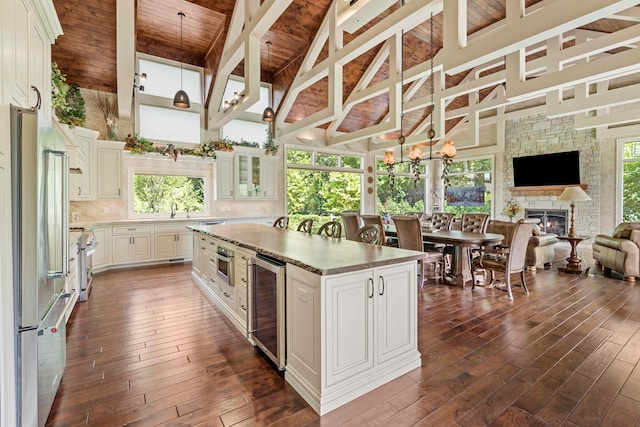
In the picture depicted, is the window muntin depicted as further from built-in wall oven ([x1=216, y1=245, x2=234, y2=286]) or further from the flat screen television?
the flat screen television

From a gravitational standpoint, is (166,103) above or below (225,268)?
above

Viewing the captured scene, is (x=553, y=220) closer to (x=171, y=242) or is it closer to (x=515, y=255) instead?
(x=515, y=255)

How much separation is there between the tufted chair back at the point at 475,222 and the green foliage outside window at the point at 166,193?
19.2ft

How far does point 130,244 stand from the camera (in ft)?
19.2

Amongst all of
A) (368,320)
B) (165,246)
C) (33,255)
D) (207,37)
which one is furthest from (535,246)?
(207,37)

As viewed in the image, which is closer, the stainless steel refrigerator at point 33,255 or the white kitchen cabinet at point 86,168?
the stainless steel refrigerator at point 33,255

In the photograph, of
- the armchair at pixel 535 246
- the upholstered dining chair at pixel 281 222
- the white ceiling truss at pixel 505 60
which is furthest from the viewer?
the armchair at pixel 535 246

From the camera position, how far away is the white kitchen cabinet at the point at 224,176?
274 inches

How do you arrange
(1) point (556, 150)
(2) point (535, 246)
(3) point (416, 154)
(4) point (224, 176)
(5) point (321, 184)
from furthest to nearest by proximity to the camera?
1. (5) point (321, 184)
2. (1) point (556, 150)
3. (4) point (224, 176)
4. (2) point (535, 246)
5. (3) point (416, 154)

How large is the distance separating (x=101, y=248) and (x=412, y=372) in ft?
18.8

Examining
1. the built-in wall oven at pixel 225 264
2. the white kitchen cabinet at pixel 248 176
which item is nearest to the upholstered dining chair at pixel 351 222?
the built-in wall oven at pixel 225 264

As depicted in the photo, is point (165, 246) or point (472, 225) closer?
point (472, 225)

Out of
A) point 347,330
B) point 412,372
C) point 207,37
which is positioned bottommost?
point 412,372

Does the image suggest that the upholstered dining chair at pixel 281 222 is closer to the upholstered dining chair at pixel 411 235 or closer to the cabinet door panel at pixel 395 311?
the upholstered dining chair at pixel 411 235
